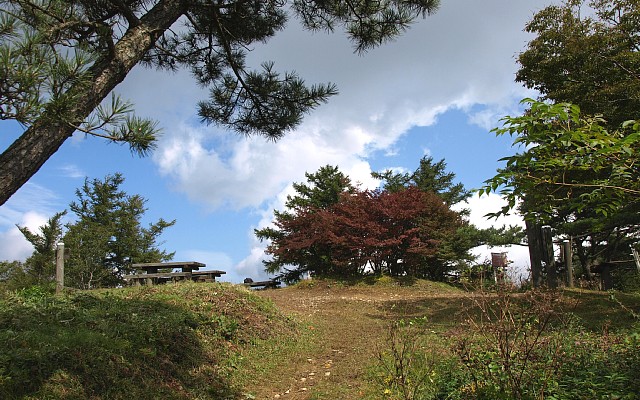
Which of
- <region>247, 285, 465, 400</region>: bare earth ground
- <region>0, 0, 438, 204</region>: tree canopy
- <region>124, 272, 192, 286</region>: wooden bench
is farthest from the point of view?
<region>124, 272, 192, 286</region>: wooden bench

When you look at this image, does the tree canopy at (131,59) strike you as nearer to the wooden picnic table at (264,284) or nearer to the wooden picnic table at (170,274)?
the wooden picnic table at (170,274)

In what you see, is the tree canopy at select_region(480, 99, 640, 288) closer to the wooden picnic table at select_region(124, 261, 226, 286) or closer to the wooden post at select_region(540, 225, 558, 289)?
the wooden post at select_region(540, 225, 558, 289)

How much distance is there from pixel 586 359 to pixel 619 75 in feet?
18.0

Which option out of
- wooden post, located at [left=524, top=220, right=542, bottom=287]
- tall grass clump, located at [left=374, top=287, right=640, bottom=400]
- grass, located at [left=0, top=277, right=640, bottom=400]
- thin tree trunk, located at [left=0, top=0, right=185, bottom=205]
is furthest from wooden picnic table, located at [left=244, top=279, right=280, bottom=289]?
thin tree trunk, located at [left=0, top=0, right=185, bottom=205]

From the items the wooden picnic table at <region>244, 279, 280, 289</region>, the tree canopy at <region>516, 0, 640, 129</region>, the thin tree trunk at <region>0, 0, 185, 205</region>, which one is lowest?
the wooden picnic table at <region>244, 279, 280, 289</region>

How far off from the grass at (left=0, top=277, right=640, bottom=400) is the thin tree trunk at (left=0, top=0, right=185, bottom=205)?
5.63 feet

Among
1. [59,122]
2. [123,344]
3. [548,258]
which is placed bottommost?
[123,344]

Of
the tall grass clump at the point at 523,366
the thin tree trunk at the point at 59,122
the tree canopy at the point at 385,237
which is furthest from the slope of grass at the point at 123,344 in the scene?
the tree canopy at the point at 385,237

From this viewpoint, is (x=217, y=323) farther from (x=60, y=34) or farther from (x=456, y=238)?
(x=456, y=238)

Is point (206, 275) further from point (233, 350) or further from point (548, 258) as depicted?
point (548, 258)

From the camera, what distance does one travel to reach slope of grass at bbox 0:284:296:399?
342 centimetres

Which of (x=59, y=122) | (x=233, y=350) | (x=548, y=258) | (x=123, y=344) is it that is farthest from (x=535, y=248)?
(x=59, y=122)

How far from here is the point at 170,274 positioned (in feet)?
36.9

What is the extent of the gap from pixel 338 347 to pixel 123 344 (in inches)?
131
